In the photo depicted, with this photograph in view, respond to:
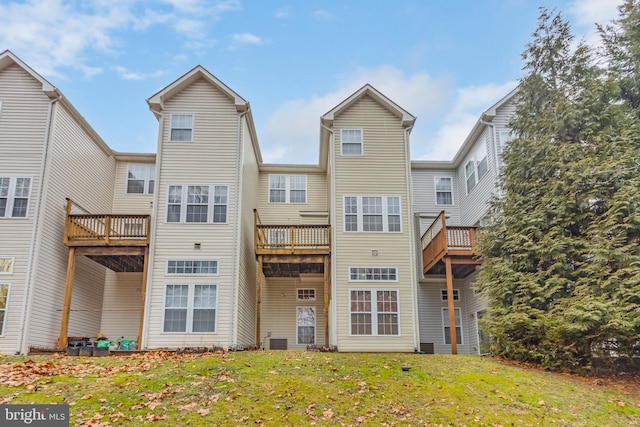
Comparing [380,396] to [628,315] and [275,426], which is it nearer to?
[275,426]

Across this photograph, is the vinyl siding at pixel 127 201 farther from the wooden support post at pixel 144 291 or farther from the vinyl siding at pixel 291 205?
the vinyl siding at pixel 291 205

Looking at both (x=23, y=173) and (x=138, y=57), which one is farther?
(x=138, y=57)

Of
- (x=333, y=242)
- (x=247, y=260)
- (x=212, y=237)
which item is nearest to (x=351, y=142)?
(x=333, y=242)

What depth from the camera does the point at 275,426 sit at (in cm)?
704

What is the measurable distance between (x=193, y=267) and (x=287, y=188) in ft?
21.7

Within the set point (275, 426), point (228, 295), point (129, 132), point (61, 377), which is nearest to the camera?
point (275, 426)

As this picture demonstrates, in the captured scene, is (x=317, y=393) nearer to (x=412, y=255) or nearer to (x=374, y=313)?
(x=374, y=313)

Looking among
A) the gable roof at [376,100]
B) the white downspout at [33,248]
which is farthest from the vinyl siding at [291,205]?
the white downspout at [33,248]

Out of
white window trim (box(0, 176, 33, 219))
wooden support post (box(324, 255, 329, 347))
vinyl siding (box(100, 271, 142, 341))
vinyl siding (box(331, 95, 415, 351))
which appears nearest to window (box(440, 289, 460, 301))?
vinyl siding (box(331, 95, 415, 351))

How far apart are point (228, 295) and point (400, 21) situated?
1483cm

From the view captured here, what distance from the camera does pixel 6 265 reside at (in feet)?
45.8

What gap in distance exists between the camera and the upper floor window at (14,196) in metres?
14.5

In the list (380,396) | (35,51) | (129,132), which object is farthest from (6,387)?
(129,132)

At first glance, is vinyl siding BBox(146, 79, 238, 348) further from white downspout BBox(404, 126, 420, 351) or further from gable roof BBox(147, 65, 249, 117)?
white downspout BBox(404, 126, 420, 351)
